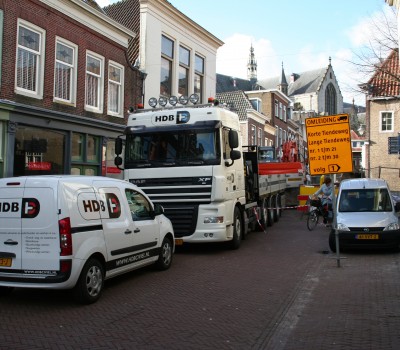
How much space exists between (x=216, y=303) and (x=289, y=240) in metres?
7.41

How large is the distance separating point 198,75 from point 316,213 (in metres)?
11.9

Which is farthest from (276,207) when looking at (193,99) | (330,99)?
(330,99)

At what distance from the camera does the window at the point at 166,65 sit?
2181 cm

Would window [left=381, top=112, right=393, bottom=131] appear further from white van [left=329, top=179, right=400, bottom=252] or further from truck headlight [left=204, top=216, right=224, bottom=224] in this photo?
truck headlight [left=204, top=216, right=224, bottom=224]

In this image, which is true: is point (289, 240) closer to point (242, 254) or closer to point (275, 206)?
point (242, 254)

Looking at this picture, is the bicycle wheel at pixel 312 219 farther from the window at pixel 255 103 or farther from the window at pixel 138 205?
the window at pixel 255 103

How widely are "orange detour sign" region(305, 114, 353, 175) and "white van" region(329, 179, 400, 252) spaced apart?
1872 millimetres

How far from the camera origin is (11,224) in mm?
6484

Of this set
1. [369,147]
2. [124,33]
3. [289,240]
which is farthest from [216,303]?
[369,147]

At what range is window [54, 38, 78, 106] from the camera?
1548cm

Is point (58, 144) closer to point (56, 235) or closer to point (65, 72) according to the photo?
Answer: point (65, 72)

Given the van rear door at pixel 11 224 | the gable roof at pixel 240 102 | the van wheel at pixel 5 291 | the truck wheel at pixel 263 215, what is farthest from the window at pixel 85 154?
the gable roof at pixel 240 102

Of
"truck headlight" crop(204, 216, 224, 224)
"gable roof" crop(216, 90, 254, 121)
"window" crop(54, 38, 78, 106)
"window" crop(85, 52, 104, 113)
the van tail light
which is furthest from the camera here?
"gable roof" crop(216, 90, 254, 121)

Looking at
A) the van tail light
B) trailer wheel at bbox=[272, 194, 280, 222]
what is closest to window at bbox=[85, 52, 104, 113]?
trailer wheel at bbox=[272, 194, 280, 222]
